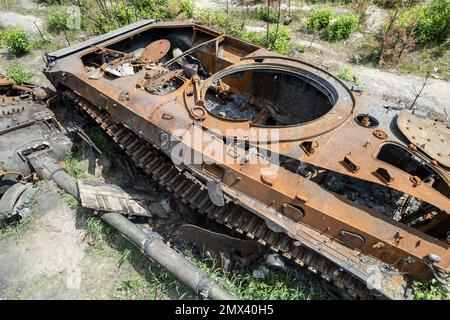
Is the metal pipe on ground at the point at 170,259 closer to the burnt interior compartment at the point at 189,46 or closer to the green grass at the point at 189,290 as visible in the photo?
the green grass at the point at 189,290

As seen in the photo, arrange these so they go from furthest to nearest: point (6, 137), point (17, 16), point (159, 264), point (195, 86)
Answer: point (17, 16), point (6, 137), point (195, 86), point (159, 264)

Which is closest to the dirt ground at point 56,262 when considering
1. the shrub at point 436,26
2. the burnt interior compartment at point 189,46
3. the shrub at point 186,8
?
the burnt interior compartment at point 189,46

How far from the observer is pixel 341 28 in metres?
11.5

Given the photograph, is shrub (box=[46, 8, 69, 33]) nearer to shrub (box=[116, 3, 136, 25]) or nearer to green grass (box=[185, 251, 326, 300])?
shrub (box=[116, 3, 136, 25])

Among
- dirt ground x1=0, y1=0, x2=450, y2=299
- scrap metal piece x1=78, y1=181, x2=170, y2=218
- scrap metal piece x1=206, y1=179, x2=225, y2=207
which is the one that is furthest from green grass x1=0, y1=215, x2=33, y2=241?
scrap metal piece x1=206, y1=179, x2=225, y2=207

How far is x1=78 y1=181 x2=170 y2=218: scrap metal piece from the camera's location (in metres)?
5.56

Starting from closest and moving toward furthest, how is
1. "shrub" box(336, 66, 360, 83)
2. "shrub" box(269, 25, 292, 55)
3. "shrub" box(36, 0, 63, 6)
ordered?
"shrub" box(336, 66, 360, 83) → "shrub" box(269, 25, 292, 55) → "shrub" box(36, 0, 63, 6)

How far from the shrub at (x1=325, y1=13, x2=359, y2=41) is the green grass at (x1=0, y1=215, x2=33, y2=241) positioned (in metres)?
9.96

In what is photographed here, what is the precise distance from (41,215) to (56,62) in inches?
106

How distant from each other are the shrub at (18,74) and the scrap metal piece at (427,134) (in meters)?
8.39

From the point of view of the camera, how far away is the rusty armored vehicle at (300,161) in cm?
409

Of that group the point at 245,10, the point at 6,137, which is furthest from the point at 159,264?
the point at 245,10

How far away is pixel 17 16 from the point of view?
1262 cm

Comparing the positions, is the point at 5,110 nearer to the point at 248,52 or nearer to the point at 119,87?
the point at 119,87
